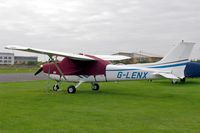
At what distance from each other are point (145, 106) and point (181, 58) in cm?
612

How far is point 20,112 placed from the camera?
10180mm

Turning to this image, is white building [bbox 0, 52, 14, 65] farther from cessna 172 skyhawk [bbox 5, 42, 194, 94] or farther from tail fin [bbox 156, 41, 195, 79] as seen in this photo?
tail fin [bbox 156, 41, 195, 79]

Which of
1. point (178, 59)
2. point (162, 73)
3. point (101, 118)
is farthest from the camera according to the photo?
point (178, 59)

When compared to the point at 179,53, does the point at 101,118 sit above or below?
below

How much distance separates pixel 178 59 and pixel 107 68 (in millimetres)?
3670

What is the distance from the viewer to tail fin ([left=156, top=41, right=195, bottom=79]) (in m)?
17.2

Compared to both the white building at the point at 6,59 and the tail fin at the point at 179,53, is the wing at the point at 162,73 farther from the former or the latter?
the white building at the point at 6,59

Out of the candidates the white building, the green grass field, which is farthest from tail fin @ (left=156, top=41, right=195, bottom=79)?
the white building

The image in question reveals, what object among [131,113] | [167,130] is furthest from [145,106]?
[167,130]

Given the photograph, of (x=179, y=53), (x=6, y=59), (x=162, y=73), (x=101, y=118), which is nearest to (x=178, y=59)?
(x=179, y=53)

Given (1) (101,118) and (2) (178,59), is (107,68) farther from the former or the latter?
(1) (101,118)

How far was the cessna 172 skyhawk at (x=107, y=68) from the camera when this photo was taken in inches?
671

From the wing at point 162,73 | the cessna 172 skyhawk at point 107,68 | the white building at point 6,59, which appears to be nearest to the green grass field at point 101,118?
the wing at point 162,73

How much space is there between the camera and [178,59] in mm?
17312
